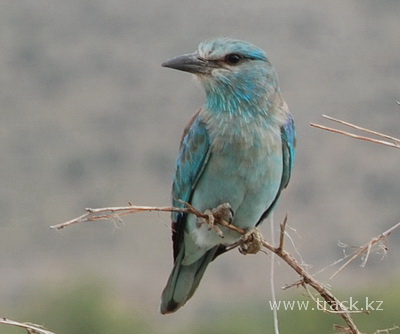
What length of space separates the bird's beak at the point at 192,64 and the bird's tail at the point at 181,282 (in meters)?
0.79

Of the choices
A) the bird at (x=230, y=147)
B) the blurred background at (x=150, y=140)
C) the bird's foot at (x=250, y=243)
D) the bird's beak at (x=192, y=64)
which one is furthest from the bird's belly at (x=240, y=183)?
the blurred background at (x=150, y=140)

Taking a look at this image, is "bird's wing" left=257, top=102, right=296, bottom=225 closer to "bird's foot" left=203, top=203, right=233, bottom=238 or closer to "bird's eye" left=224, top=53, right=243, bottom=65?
"bird's eye" left=224, top=53, right=243, bottom=65

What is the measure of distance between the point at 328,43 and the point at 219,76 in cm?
3018

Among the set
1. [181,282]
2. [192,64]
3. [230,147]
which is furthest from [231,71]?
[181,282]

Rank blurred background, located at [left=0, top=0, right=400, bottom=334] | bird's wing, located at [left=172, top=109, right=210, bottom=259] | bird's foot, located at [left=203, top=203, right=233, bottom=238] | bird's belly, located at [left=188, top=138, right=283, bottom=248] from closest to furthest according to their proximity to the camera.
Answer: bird's foot, located at [left=203, top=203, right=233, bottom=238] → bird's belly, located at [left=188, top=138, right=283, bottom=248] → bird's wing, located at [left=172, top=109, right=210, bottom=259] → blurred background, located at [left=0, top=0, right=400, bottom=334]

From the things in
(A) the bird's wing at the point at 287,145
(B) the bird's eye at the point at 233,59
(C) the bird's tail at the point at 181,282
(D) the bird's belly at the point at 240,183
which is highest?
(B) the bird's eye at the point at 233,59

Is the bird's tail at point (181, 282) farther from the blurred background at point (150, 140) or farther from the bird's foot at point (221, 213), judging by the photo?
the blurred background at point (150, 140)

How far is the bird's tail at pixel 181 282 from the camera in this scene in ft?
16.4

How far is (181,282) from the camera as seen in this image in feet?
16.7

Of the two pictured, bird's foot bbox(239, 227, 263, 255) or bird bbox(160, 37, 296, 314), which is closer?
bird's foot bbox(239, 227, 263, 255)

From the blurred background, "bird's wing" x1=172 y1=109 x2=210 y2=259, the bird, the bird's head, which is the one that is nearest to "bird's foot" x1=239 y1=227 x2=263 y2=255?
the bird

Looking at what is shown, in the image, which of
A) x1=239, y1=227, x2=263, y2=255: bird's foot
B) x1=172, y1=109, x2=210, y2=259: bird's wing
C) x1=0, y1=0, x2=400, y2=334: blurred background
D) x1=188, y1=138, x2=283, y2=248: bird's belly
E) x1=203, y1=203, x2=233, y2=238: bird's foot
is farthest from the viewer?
x1=0, y1=0, x2=400, y2=334: blurred background

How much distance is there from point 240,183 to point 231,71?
47 cm

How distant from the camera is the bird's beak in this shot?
4852 mm
